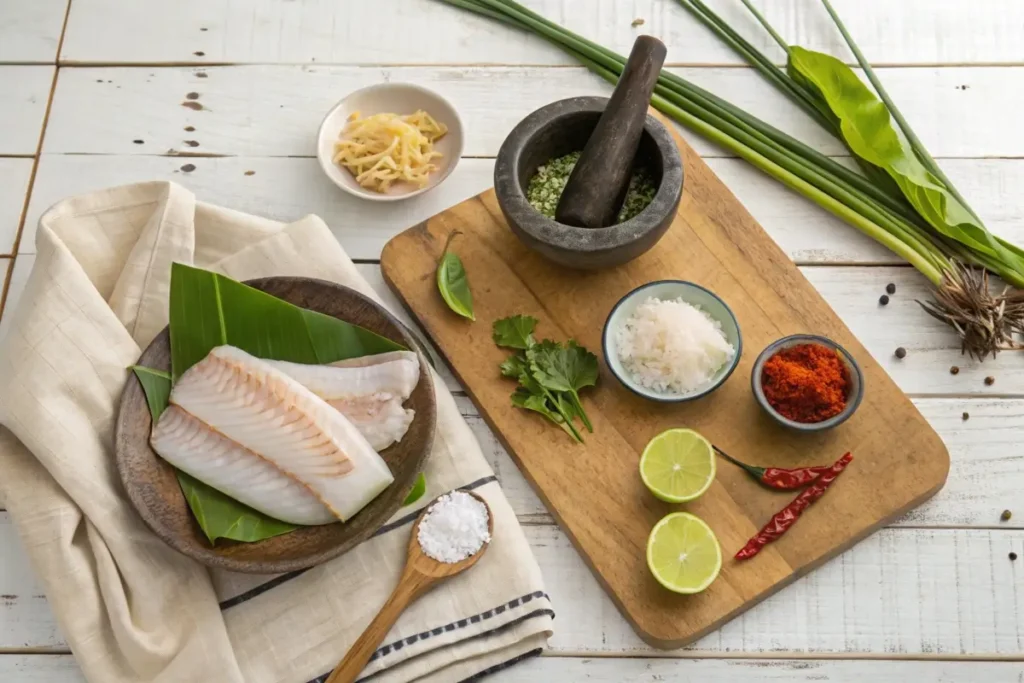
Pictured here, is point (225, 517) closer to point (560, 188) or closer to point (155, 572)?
point (155, 572)

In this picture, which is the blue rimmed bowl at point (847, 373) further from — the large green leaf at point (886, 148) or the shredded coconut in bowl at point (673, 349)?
the large green leaf at point (886, 148)

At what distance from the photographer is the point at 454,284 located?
8.09 feet

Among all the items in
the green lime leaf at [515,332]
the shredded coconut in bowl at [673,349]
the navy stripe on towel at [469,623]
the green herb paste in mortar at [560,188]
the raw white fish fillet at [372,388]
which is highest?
the green herb paste in mortar at [560,188]

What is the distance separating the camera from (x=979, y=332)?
2.38 metres

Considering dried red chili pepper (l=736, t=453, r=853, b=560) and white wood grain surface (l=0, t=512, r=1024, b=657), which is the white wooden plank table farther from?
dried red chili pepper (l=736, t=453, r=853, b=560)

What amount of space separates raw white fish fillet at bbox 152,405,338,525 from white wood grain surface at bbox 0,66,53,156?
1.13m

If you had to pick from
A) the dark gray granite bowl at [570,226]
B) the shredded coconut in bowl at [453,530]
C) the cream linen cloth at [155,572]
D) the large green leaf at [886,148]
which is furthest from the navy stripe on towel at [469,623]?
the large green leaf at [886,148]

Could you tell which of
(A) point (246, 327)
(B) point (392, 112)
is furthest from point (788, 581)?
(B) point (392, 112)

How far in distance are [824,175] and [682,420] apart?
78 centimetres

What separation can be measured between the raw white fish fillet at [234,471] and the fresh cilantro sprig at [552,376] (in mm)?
528

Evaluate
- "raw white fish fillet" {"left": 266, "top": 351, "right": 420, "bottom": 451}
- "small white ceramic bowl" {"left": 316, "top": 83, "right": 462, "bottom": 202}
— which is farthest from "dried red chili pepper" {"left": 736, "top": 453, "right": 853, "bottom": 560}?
"small white ceramic bowl" {"left": 316, "top": 83, "right": 462, "bottom": 202}

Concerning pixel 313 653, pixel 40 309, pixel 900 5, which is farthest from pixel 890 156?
pixel 40 309

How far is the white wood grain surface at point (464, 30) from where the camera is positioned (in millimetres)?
2857

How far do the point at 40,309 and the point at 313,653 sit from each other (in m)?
0.93
